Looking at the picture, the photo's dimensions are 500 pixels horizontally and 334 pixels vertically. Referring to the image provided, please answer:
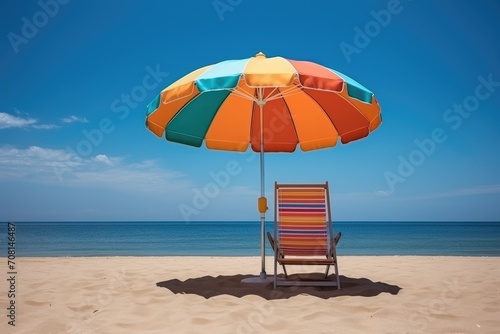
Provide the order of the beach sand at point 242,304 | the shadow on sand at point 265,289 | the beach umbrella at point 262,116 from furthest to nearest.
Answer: the beach umbrella at point 262,116
the shadow on sand at point 265,289
the beach sand at point 242,304

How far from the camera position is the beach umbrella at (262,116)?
12.9 ft

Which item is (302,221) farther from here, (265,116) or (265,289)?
(265,116)

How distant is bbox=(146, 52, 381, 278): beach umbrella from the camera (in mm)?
3934

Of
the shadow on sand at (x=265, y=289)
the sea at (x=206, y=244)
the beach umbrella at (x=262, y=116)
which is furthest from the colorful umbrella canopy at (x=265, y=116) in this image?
the sea at (x=206, y=244)

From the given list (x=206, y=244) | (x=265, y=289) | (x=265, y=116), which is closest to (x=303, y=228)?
(x=265, y=289)

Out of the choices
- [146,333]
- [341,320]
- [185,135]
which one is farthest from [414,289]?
[185,135]

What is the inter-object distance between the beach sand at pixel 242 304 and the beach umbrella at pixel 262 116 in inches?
39.1

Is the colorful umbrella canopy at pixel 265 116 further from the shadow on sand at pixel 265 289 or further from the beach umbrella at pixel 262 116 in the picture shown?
the shadow on sand at pixel 265 289

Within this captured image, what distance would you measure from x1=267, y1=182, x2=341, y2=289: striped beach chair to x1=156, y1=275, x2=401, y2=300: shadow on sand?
0.12 m

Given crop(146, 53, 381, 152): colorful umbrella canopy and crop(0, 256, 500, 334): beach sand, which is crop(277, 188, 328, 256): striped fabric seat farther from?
crop(146, 53, 381, 152): colorful umbrella canopy

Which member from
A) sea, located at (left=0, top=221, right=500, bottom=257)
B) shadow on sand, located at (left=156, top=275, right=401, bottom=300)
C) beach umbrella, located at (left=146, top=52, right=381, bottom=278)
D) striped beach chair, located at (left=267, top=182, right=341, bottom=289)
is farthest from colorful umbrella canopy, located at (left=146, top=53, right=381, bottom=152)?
sea, located at (left=0, top=221, right=500, bottom=257)

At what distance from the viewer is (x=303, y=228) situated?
4191mm

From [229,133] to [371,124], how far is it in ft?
6.02

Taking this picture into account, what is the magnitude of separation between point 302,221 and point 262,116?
138cm
